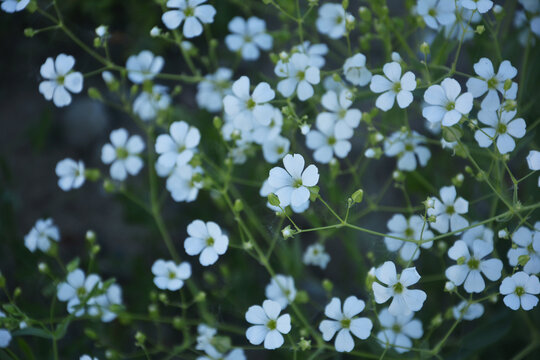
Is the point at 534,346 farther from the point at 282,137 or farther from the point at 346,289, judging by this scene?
the point at 282,137

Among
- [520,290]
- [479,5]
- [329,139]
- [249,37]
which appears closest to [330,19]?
[249,37]

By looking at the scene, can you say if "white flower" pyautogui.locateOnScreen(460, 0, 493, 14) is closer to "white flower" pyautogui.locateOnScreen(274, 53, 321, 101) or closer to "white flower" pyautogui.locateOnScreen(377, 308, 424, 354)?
"white flower" pyautogui.locateOnScreen(274, 53, 321, 101)

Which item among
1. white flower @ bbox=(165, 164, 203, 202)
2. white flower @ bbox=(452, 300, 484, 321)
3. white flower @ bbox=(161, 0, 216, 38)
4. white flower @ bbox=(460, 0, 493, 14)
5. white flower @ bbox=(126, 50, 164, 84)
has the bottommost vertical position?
white flower @ bbox=(452, 300, 484, 321)

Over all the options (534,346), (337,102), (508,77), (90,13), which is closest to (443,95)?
(508,77)

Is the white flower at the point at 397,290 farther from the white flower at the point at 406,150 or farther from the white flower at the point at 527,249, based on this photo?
the white flower at the point at 406,150

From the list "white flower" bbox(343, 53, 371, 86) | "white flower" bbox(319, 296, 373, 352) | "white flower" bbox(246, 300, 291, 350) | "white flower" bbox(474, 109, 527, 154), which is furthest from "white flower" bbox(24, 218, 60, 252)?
"white flower" bbox(474, 109, 527, 154)

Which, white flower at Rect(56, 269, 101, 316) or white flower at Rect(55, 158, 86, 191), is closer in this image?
white flower at Rect(56, 269, 101, 316)

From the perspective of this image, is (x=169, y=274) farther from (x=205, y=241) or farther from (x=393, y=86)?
(x=393, y=86)
